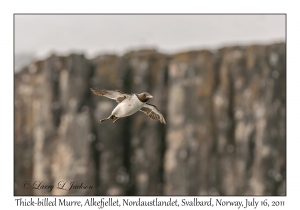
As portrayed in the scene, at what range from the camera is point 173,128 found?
83.0 ft

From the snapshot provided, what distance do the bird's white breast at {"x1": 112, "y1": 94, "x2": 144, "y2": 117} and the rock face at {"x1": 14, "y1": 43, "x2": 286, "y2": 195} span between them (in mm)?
15018

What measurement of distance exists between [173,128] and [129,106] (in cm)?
1571

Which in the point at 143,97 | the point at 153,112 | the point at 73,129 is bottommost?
the point at 73,129

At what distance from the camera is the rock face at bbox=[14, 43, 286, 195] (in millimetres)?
24859

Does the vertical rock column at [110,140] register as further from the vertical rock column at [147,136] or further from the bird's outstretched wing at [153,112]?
the bird's outstretched wing at [153,112]

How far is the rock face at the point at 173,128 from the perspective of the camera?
81.6 ft

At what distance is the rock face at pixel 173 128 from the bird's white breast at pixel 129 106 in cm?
1502

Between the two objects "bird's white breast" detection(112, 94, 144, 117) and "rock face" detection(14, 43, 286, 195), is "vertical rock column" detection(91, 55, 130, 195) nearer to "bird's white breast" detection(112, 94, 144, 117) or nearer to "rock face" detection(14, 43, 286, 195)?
"rock face" detection(14, 43, 286, 195)

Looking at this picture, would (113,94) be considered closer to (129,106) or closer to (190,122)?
(129,106)

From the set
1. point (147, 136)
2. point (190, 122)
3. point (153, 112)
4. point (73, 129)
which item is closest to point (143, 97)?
point (153, 112)

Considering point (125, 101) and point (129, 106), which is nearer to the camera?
point (129, 106)

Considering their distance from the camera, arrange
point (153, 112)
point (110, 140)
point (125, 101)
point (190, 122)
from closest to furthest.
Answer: point (125, 101)
point (153, 112)
point (190, 122)
point (110, 140)

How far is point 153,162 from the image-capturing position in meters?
25.3

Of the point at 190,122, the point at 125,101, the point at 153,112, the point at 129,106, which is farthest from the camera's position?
the point at 190,122
